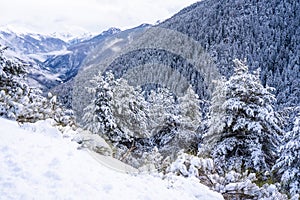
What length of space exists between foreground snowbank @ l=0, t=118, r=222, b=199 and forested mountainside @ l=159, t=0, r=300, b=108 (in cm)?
8264

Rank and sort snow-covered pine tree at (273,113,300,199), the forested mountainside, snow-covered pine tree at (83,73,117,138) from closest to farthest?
snow-covered pine tree at (273,113,300,199) → snow-covered pine tree at (83,73,117,138) → the forested mountainside

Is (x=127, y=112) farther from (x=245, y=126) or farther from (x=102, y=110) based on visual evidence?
(x=245, y=126)

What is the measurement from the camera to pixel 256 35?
131m

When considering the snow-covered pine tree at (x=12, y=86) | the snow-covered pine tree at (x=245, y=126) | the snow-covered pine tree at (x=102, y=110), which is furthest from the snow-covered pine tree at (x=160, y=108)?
the snow-covered pine tree at (x=12, y=86)

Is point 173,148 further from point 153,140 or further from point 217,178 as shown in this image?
point 217,178

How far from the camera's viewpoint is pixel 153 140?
Answer: 25.2 metres

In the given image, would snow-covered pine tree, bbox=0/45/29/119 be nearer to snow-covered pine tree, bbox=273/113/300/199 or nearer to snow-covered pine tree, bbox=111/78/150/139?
snow-covered pine tree, bbox=111/78/150/139

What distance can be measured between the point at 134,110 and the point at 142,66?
113244 mm

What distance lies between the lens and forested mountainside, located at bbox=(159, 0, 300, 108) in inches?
3812

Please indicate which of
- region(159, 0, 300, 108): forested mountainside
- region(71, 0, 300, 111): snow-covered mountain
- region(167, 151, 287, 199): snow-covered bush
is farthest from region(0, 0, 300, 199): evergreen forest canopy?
region(71, 0, 300, 111): snow-covered mountain

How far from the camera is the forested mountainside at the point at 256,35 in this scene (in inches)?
3812

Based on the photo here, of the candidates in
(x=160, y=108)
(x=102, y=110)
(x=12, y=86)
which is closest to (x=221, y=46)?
(x=160, y=108)

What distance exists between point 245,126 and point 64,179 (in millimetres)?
9988

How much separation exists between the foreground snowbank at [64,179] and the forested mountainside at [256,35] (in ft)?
271
